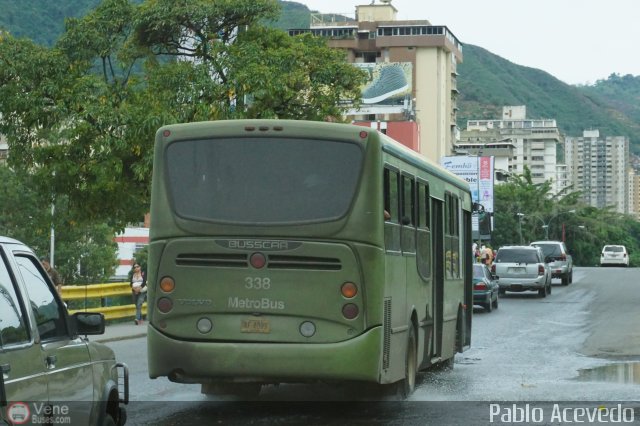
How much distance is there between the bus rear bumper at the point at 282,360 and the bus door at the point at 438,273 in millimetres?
4128

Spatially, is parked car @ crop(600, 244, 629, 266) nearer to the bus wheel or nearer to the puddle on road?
the puddle on road

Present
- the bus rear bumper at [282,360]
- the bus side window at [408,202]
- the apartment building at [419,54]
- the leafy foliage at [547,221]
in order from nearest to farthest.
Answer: the bus rear bumper at [282,360] < the bus side window at [408,202] < the leafy foliage at [547,221] < the apartment building at [419,54]

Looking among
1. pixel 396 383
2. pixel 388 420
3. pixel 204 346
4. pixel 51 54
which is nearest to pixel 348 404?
pixel 396 383

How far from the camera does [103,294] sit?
30484 millimetres

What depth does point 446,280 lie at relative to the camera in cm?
1688

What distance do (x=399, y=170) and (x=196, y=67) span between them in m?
21.3

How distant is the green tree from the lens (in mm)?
32938

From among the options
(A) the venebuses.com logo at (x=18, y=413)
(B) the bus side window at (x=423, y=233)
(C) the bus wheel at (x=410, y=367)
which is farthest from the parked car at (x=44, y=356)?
(B) the bus side window at (x=423, y=233)

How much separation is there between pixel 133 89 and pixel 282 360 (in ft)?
79.3

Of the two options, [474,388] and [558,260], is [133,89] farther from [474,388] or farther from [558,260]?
[558,260]

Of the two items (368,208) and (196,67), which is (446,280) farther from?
(196,67)

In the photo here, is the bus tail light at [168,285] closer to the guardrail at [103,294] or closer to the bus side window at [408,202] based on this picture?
the bus side window at [408,202]

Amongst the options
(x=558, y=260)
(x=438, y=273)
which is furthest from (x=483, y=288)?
(x=438, y=273)

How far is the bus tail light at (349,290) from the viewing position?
11.9 meters
